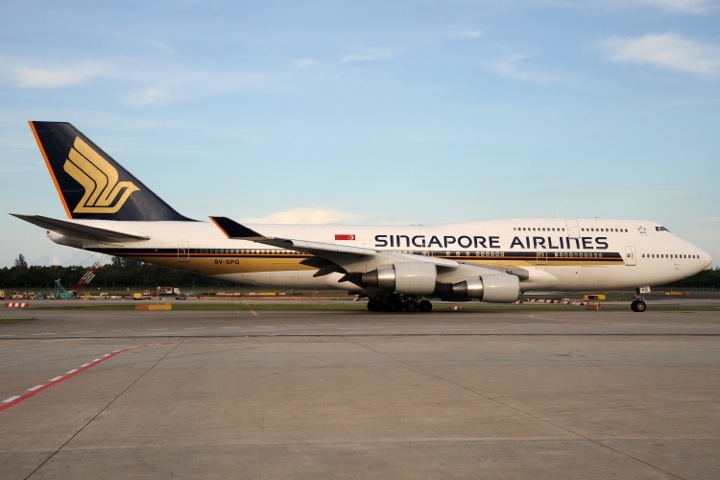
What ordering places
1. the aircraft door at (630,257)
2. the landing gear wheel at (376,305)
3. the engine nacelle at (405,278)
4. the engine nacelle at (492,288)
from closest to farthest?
the engine nacelle at (405,278) → the engine nacelle at (492,288) → the landing gear wheel at (376,305) → the aircraft door at (630,257)

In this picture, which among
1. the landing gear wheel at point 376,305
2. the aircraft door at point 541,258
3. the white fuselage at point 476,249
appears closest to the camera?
the white fuselage at point 476,249

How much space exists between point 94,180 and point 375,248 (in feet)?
40.3

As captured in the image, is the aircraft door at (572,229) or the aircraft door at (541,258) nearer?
the aircraft door at (541,258)

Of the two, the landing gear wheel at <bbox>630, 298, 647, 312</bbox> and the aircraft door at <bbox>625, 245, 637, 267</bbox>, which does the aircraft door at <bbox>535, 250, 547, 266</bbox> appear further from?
the landing gear wheel at <bbox>630, 298, 647, 312</bbox>

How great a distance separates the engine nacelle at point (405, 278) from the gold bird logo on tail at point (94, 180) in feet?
37.0

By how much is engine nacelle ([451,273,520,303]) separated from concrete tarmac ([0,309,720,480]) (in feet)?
37.3

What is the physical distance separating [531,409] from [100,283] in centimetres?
9719

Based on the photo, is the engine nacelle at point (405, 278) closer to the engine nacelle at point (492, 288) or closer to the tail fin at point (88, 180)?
the engine nacelle at point (492, 288)

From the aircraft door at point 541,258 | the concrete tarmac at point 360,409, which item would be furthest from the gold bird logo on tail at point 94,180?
the aircraft door at point 541,258

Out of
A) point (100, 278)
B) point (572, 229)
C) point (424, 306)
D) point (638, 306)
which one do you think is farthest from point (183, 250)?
point (100, 278)

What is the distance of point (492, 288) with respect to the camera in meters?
28.1

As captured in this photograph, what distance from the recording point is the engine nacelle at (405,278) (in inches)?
1097

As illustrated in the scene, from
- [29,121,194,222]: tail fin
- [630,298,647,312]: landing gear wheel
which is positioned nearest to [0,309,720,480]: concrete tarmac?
[29,121,194,222]: tail fin

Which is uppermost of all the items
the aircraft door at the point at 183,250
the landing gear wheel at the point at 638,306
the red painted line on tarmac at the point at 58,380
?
the aircraft door at the point at 183,250
